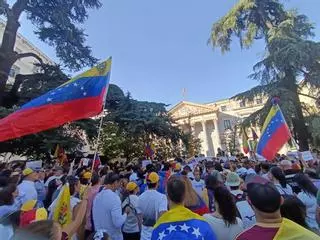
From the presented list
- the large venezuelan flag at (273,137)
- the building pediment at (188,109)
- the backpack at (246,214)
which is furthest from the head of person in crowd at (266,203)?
the building pediment at (188,109)

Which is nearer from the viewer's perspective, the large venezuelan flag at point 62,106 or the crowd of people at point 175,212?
the crowd of people at point 175,212

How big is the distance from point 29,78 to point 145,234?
40.6ft

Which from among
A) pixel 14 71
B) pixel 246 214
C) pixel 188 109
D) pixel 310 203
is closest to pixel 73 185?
pixel 246 214

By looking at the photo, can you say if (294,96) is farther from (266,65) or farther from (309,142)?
(309,142)

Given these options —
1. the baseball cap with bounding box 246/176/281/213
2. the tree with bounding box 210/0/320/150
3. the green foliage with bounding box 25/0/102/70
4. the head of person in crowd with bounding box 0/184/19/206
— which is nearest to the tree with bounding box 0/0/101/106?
the green foliage with bounding box 25/0/102/70

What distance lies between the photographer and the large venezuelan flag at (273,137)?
612 centimetres

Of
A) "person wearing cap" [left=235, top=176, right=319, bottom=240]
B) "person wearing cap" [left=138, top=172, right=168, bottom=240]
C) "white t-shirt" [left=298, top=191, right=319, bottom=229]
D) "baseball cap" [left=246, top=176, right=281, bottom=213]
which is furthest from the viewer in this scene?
"person wearing cap" [left=138, top=172, right=168, bottom=240]

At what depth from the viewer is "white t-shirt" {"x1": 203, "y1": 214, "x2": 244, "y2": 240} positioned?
7.87ft

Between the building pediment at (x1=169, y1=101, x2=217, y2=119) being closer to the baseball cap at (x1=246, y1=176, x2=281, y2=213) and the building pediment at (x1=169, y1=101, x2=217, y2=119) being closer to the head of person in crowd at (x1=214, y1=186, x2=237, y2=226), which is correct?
the head of person in crowd at (x1=214, y1=186, x2=237, y2=226)

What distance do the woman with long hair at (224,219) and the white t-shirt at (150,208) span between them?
1.28m

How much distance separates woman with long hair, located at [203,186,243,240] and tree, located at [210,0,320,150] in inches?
517

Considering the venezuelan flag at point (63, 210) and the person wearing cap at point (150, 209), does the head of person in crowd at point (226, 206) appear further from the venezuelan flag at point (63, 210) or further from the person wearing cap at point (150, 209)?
the venezuelan flag at point (63, 210)

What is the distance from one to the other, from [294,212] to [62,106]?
3.24m

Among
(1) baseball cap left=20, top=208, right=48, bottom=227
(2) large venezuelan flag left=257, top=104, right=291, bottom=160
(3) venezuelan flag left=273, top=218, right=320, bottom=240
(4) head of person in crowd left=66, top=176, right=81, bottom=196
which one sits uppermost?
(2) large venezuelan flag left=257, top=104, right=291, bottom=160
